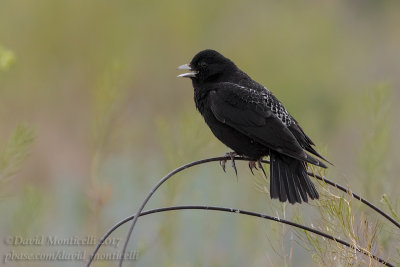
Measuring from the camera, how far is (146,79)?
8.91 meters

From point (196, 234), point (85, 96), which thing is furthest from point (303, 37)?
point (196, 234)

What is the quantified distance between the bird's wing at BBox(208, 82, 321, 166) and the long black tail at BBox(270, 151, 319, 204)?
13 cm

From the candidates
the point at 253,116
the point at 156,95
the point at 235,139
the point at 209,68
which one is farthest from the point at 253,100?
the point at 156,95

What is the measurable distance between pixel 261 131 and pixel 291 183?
341mm

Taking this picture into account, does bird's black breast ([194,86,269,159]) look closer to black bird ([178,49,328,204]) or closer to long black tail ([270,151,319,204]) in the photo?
black bird ([178,49,328,204])

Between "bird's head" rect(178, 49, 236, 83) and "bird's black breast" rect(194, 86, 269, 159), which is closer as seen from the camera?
"bird's black breast" rect(194, 86, 269, 159)

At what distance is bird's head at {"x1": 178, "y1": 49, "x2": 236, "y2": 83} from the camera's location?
15.3 ft

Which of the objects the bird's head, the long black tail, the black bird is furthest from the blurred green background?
the long black tail

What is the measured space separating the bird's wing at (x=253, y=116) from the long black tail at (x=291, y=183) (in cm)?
13

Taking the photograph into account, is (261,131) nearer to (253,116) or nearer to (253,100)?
(253,116)

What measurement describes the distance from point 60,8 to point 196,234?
3.53 meters

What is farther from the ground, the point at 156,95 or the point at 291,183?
the point at 156,95

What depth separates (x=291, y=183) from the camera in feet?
12.8

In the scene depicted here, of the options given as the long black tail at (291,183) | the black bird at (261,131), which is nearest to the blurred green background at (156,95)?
the black bird at (261,131)
